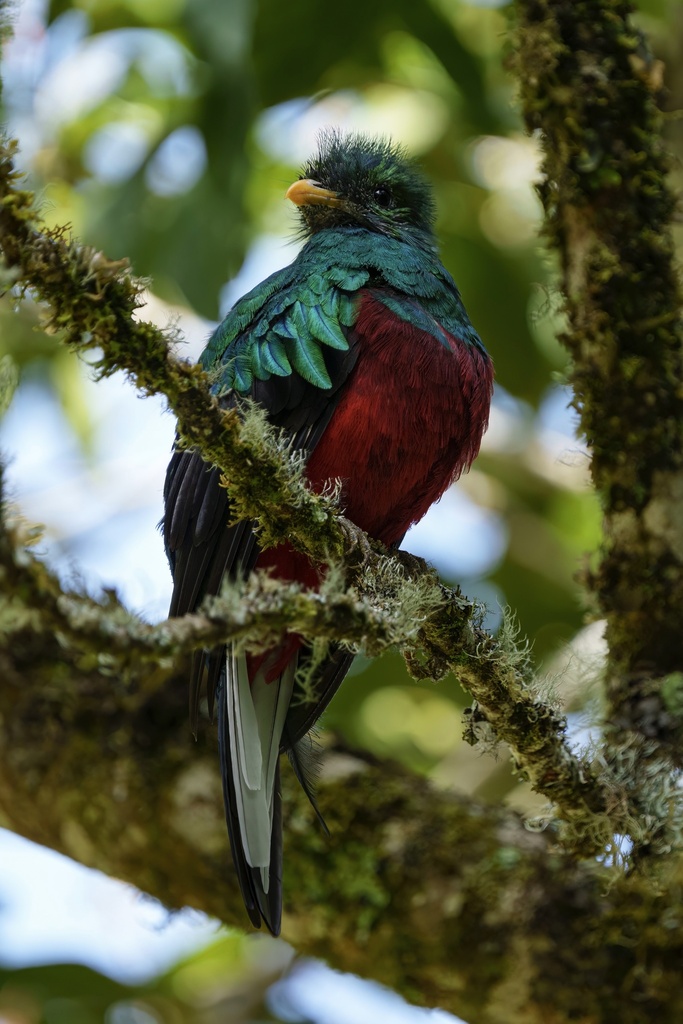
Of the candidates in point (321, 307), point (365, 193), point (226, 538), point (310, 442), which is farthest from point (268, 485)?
point (365, 193)

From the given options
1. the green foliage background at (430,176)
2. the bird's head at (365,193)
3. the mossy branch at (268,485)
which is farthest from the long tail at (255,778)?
the bird's head at (365,193)

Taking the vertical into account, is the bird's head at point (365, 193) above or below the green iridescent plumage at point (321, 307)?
above

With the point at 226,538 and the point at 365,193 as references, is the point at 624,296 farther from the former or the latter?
the point at 365,193

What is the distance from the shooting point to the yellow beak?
15.1 feet

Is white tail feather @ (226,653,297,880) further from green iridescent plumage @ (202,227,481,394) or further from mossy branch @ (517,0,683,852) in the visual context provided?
mossy branch @ (517,0,683,852)

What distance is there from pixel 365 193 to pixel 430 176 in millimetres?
1866

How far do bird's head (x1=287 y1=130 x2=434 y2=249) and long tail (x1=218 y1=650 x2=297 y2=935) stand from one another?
188 centimetres

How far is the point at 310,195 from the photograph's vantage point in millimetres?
4609

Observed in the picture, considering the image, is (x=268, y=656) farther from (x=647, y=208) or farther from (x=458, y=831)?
(x=647, y=208)

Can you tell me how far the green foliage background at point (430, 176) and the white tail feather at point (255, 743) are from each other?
52.2 inches

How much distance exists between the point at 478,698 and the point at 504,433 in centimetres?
384

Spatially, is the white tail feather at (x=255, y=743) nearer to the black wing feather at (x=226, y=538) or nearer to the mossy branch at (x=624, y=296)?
the black wing feather at (x=226, y=538)

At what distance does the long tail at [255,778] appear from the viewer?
3.39 m

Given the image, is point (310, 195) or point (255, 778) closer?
point (255, 778)
